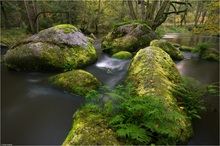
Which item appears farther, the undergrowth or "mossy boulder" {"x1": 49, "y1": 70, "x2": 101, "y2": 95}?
"mossy boulder" {"x1": 49, "y1": 70, "x2": 101, "y2": 95}

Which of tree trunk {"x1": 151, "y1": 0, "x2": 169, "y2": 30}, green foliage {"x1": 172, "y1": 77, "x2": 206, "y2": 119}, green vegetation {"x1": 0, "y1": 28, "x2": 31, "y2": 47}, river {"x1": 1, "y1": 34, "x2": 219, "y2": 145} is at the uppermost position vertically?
tree trunk {"x1": 151, "y1": 0, "x2": 169, "y2": 30}

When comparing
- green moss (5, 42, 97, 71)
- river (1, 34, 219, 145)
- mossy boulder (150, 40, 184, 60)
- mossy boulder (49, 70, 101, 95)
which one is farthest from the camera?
mossy boulder (150, 40, 184, 60)

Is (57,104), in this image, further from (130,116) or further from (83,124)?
(130,116)

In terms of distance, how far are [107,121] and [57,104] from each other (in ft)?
7.41

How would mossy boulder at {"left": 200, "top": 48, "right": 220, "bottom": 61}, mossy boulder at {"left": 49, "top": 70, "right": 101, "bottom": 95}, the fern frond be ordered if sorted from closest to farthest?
the fern frond → mossy boulder at {"left": 49, "top": 70, "right": 101, "bottom": 95} → mossy boulder at {"left": 200, "top": 48, "right": 220, "bottom": 61}

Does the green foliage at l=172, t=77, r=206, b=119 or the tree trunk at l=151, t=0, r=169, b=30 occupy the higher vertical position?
the tree trunk at l=151, t=0, r=169, b=30

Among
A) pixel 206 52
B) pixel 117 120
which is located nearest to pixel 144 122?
pixel 117 120

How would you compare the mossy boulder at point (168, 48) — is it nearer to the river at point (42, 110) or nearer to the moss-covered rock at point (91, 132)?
the river at point (42, 110)

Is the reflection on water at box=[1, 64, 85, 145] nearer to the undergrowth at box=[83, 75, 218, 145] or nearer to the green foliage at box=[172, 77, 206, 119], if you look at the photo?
the undergrowth at box=[83, 75, 218, 145]

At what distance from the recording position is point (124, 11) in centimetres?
2577

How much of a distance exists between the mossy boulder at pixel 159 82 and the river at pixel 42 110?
1.46 feet

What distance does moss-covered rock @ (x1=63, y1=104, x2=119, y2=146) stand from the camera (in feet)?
8.33

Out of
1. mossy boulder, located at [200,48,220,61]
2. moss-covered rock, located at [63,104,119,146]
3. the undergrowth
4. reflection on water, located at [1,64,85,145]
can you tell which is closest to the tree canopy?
mossy boulder, located at [200,48,220,61]

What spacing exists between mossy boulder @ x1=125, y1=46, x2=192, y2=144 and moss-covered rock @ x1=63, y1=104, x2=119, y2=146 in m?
1.00
